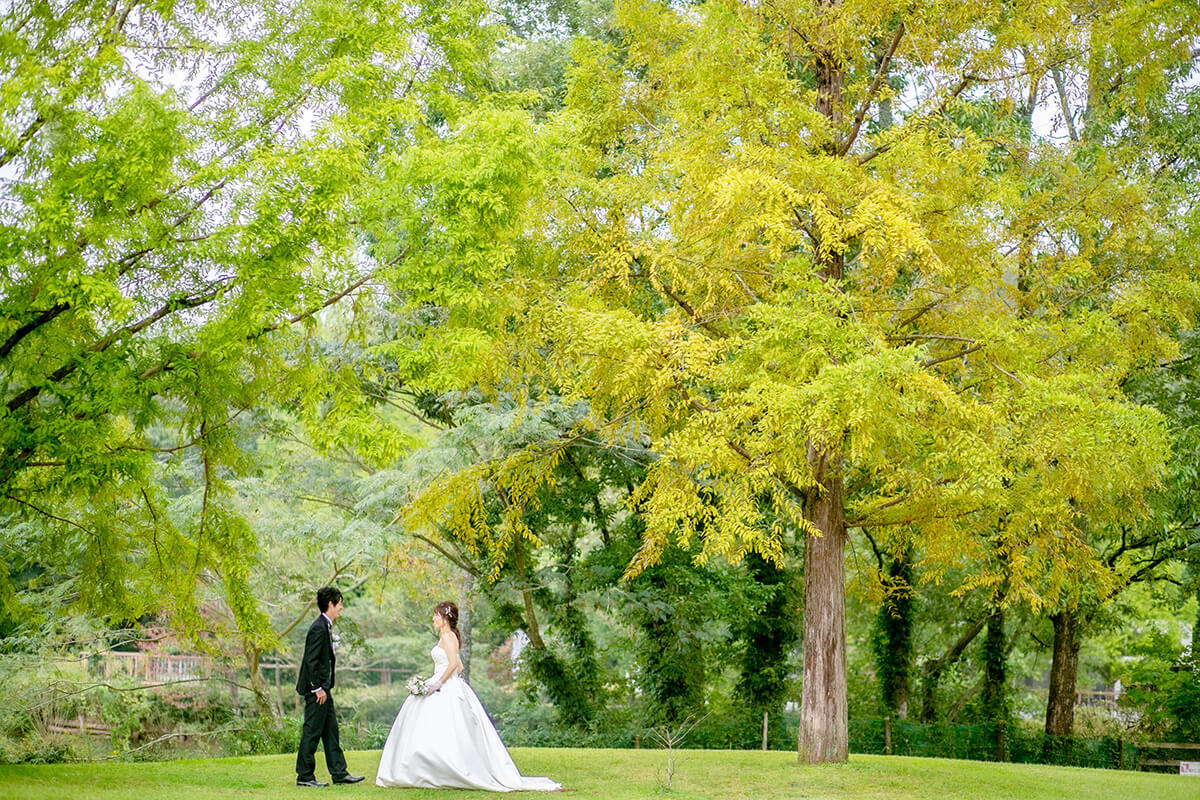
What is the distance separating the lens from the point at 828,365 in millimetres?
10180

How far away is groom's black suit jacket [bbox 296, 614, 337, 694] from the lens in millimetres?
9562

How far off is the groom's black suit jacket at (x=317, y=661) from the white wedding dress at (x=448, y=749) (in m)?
0.74

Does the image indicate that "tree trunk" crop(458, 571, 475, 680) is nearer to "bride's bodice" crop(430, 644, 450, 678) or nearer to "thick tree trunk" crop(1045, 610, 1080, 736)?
"thick tree trunk" crop(1045, 610, 1080, 736)

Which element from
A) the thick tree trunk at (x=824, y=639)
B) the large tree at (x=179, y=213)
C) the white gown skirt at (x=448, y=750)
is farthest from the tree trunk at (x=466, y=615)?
the white gown skirt at (x=448, y=750)

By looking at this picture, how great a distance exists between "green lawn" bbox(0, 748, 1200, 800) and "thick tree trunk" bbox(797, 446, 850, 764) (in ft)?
1.26

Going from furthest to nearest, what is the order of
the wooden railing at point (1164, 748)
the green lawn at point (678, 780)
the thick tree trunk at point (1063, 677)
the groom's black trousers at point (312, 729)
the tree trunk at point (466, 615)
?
the tree trunk at point (466, 615) < the thick tree trunk at point (1063, 677) < the wooden railing at point (1164, 748) < the groom's black trousers at point (312, 729) < the green lawn at point (678, 780)

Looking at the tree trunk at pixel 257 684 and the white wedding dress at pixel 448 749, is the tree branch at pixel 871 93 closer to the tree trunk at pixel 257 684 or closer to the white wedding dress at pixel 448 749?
the white wedding dress at pixel 448 749

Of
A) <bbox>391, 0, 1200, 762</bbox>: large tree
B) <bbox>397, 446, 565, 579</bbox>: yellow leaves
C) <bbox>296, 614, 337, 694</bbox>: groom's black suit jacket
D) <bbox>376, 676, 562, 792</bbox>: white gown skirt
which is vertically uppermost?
<bbox>391, 0, 1200, 762</bbox>: large tree

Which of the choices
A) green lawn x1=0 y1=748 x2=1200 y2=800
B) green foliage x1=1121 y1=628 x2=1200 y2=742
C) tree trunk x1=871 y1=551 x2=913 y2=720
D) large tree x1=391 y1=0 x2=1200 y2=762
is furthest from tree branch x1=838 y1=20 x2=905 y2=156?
green foliage x1=1121 y1=628 x2=1200 y2=742

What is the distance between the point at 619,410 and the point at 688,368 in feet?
6.84

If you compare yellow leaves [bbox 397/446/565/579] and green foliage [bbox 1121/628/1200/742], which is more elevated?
yellow leaves [bbox 397/446/565/579]

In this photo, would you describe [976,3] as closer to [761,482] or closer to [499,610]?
[761,482]

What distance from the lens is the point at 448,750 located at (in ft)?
31.8

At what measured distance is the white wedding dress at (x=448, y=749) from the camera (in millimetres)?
9672
